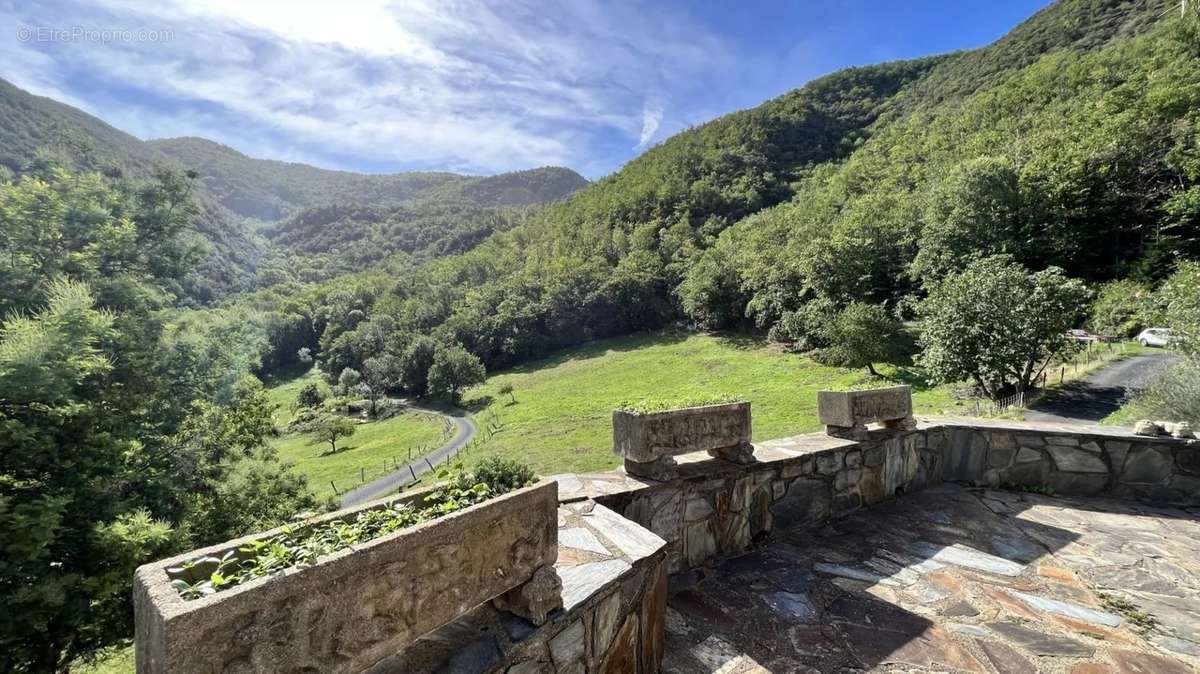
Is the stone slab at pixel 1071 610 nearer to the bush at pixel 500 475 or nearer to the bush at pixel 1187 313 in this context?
the bush at pixel 500 475

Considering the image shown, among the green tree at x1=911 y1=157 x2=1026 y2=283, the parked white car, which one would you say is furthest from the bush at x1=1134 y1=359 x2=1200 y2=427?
Result: the green tree at x1=911 y1=157 x2=1026 y2=283

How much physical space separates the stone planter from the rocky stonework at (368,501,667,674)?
2.09 ft

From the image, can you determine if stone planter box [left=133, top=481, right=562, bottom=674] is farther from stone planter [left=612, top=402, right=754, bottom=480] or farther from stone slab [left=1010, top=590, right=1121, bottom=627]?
stone slab [left=1010, top=590, right=1121, bottom=627]

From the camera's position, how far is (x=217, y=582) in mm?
1309

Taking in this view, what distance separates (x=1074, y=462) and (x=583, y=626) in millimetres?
6241

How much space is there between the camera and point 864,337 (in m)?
20.5

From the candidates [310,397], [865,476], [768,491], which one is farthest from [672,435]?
[310,397]

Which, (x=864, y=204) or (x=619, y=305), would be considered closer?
(x=864, y=204)

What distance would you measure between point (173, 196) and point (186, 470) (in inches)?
337

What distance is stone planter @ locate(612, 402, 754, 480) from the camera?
3381mm

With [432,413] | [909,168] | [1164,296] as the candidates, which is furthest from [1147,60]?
[432,413]

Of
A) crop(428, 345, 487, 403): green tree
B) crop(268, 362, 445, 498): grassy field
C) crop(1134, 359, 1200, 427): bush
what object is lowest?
crop(268, 362, 445, 498): grassy field

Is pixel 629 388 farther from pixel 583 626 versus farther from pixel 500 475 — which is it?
pixel 583 626

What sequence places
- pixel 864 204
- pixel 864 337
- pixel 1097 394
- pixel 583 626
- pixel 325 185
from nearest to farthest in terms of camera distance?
pixel 583 626
pixel 1097 394
pixel 864 337
pixel 864 204
pixel 325 185
